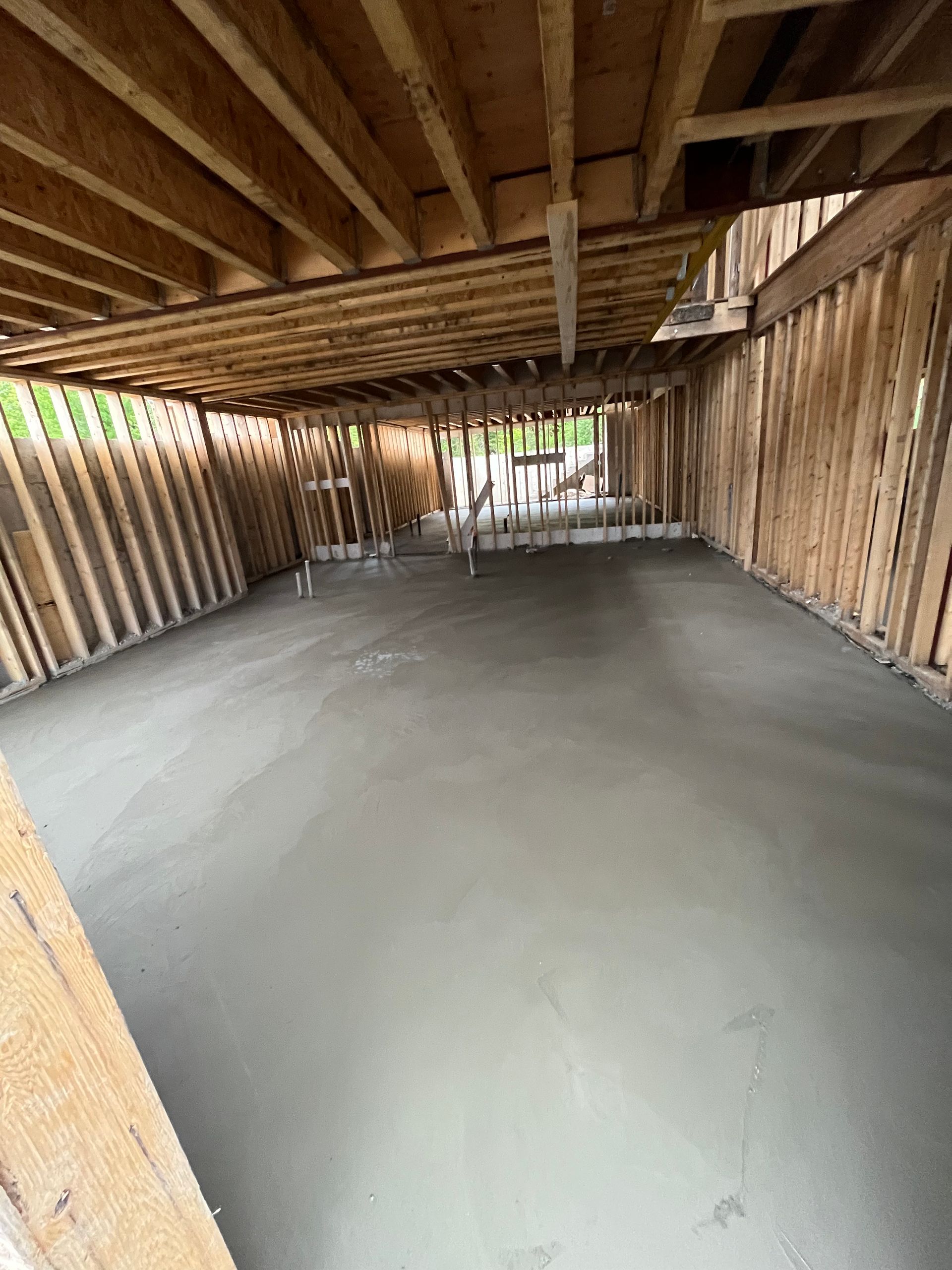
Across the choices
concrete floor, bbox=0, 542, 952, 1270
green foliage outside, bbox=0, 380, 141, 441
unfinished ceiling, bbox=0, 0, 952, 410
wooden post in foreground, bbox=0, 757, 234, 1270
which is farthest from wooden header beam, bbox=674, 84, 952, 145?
green foliage outside, bbox=0, 380, 141, 441

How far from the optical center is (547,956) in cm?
178

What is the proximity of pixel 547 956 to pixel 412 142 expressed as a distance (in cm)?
386

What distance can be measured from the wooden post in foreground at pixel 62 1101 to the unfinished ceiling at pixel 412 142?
233cm

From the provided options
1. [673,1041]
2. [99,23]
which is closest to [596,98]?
[99,23]

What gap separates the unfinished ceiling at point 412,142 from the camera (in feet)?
5.86

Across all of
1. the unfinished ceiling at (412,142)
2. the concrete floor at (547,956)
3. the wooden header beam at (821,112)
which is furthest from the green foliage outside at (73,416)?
the wooden header beam at (821,112)

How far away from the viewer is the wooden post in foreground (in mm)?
622

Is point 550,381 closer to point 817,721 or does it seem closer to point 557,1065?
point 817,721

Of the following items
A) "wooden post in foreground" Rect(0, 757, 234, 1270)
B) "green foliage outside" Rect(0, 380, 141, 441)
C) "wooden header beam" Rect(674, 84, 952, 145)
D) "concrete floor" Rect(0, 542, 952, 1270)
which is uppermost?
"wooden header beam" Rect(674, 84, 952, 145)

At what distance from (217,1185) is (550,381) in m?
9.25

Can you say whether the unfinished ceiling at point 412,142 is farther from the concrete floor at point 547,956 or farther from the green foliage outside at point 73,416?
the concrete floor at point 547,956

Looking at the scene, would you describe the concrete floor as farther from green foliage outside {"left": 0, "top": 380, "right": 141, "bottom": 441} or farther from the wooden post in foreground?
green foliage outside {"left": 0, "top": 380, "right": 141, "bottom": 441}

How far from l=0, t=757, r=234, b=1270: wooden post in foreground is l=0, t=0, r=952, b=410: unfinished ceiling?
233cm

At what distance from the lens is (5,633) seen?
15.3 ft
